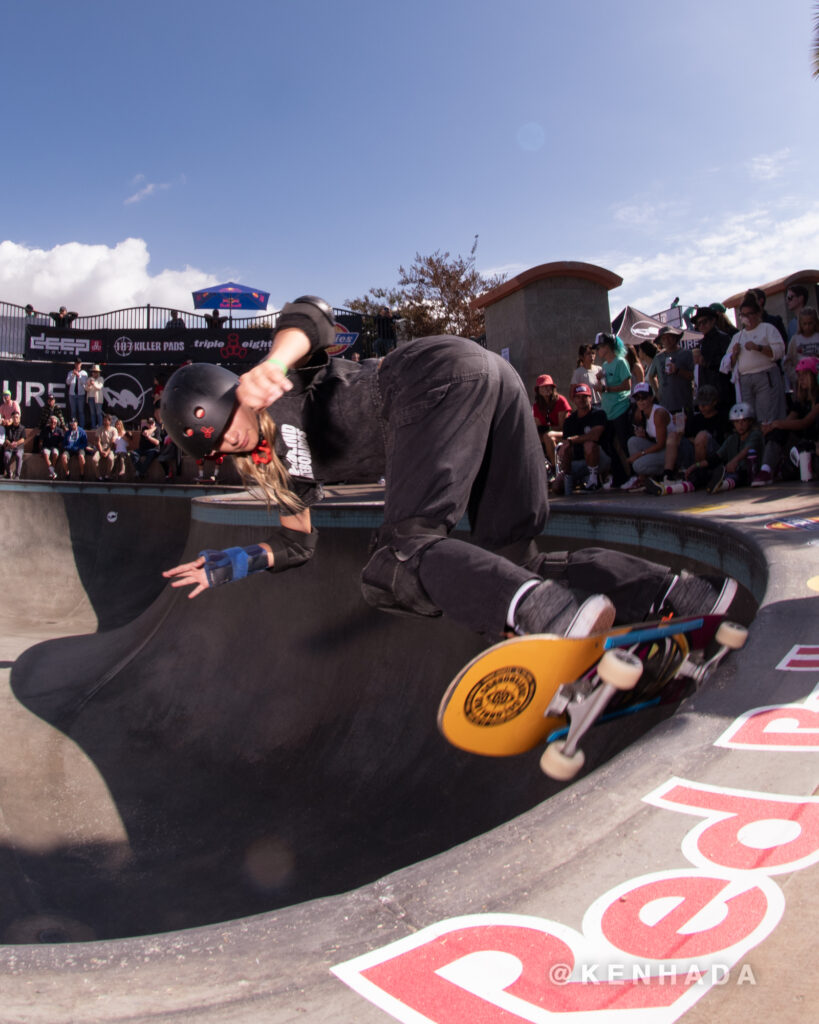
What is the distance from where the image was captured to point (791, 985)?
990mm

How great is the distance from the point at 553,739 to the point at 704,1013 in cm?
107

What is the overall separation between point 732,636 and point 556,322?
11.5 m

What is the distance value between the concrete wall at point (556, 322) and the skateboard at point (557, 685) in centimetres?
1117

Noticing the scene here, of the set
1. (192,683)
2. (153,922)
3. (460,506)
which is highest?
(460,506)

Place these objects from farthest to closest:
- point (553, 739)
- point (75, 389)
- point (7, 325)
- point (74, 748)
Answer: point (7, 325) → point (75, 389) → point (74, 748) → point (553, 739)

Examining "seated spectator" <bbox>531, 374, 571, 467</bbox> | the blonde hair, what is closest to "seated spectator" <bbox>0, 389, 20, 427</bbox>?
"seated spectator" <bbox>531, 374, 571, 467</bbox>

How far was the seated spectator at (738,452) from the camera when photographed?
6.85 meters

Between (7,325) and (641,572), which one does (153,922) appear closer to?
(641,572)

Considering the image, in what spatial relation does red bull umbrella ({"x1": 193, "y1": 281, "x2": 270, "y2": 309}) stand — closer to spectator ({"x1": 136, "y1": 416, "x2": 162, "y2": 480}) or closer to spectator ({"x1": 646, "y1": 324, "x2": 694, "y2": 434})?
spectator ({"x1": 136, "y1": 416, "x2": 162, "y2": 480})

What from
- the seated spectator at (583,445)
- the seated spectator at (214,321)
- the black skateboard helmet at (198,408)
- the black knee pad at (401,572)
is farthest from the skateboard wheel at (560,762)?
the seated spectator at (214,321)

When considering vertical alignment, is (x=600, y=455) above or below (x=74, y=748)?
above

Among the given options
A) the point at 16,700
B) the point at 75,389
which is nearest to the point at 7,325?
the point at 75,389

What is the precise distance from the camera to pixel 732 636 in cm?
212

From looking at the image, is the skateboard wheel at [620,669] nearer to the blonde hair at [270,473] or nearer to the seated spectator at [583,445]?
the blonde hair at [270,473]
